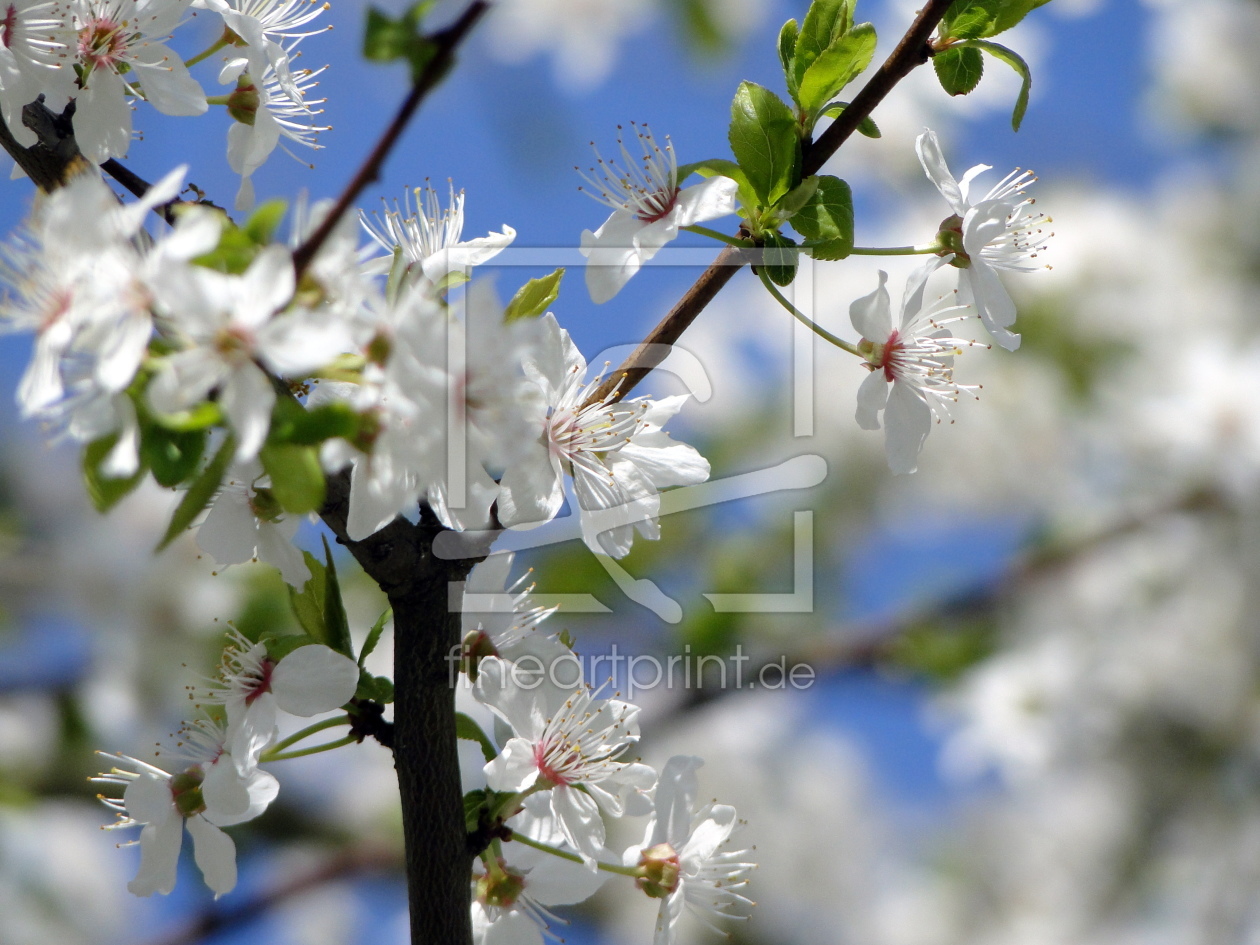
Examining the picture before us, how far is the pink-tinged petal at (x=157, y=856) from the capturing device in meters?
0.87

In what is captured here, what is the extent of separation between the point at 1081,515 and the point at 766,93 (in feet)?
10.2

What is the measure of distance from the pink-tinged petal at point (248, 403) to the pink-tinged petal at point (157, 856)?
427mm

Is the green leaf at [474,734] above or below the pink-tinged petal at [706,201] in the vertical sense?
below

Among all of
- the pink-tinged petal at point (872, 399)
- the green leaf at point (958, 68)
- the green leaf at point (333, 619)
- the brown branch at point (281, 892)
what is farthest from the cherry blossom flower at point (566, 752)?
the brown branch at point (281, 892)

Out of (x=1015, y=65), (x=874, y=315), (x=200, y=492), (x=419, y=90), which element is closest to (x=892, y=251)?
(x=874, y=315)

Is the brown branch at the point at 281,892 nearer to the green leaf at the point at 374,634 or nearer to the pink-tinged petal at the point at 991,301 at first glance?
the green leaf at the point at 374,634

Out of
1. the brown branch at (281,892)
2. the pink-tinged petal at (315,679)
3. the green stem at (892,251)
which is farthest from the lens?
the brown branch at (281,892)

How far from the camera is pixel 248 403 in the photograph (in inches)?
23.2

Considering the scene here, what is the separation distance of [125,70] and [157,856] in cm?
63

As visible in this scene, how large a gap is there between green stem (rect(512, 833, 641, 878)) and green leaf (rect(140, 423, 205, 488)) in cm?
36

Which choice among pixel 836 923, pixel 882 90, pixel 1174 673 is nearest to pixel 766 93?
pixel 882 90

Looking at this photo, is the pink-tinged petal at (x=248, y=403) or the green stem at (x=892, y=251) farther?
the green stem at (x=892, y=251)

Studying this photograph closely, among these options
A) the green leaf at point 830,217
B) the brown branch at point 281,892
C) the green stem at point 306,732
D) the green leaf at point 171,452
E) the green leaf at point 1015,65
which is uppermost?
the green leaf at point 1015,65

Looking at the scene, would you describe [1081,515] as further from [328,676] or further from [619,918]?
[328,676]
